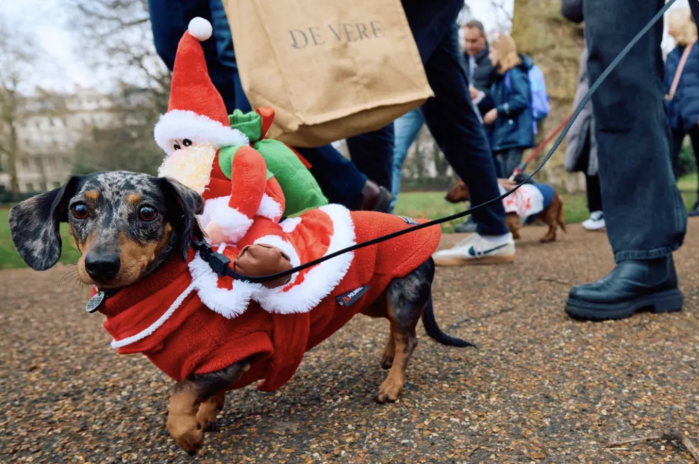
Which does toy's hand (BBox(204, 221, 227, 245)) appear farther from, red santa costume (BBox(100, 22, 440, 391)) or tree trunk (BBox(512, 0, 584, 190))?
tree trunk (BBox(512, 0, 584, 190))

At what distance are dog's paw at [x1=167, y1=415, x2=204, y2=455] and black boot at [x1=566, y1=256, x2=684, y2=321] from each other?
6.43 ft

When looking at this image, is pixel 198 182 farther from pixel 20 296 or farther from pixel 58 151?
pixel 58 151

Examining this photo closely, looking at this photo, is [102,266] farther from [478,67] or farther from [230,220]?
[478,67]

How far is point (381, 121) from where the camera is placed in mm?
2590

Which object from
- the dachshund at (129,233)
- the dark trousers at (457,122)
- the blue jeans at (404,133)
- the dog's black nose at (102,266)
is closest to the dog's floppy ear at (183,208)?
the dachshund at (129,233)

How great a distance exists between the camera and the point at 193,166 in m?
2.05

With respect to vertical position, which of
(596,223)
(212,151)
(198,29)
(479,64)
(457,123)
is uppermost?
(198,29)

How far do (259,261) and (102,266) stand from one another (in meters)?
0.40

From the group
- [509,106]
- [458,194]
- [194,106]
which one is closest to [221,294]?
[194,106]

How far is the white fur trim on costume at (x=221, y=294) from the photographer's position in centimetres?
165

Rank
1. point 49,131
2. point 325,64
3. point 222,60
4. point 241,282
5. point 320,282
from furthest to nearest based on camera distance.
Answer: point 49,131 < point 222,60 < point 325,64 < point 320,282 < point 241,282

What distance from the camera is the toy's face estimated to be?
2023 mm

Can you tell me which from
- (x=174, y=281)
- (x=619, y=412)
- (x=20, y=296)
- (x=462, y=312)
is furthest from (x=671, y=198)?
(x=20, y=296)

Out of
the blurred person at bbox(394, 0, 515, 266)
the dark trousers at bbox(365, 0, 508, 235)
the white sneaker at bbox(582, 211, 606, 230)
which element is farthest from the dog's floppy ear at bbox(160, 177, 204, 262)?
the white sneaker at bbox(582, 211, 606, 230)
